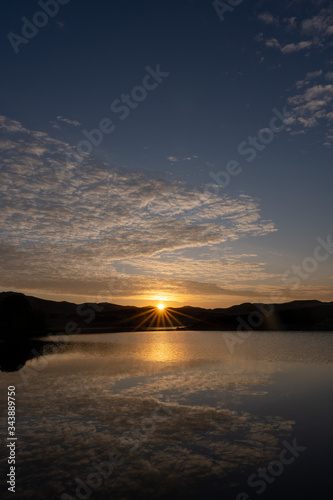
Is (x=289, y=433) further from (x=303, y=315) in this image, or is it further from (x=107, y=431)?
(x=303, y=315)

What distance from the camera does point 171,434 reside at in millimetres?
18125

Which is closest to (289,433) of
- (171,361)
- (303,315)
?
(171,361)

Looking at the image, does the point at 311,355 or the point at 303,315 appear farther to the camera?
the point at 303,315

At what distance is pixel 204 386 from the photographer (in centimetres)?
2975

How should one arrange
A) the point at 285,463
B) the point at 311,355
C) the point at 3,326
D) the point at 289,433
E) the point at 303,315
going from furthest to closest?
the point at 303,315 < the point at 3,326 < the point at 311,355 < the point at 289,433 < the point at 285,463

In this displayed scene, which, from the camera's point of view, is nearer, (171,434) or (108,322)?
(171,434)

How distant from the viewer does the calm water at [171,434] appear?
41.9 ft

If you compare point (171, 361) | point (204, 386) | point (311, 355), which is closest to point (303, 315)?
point (311, 355)

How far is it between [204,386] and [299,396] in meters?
7.76

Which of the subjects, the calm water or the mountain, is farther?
the mountain

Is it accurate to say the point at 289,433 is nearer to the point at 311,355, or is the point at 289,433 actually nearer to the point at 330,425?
the point at 330,425

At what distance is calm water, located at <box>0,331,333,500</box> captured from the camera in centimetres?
1278

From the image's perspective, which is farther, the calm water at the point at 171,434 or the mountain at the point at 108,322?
the mountain at the point at 108,322

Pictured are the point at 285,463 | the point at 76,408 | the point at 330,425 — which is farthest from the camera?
the point at 76,408
